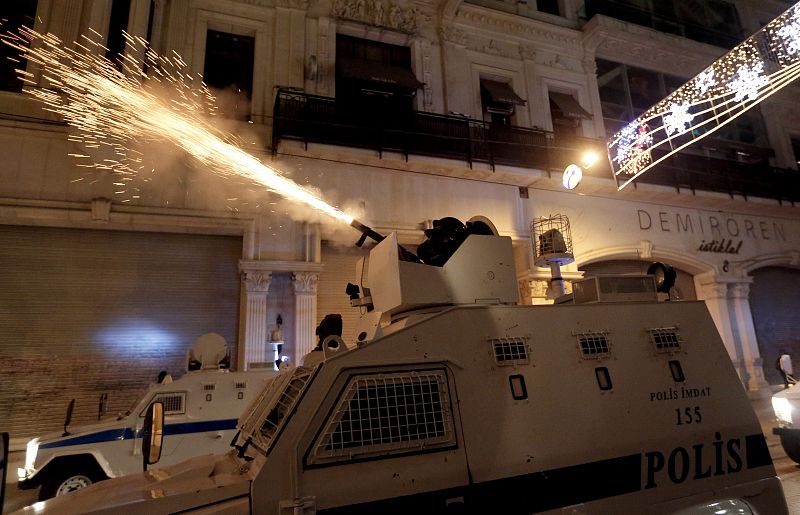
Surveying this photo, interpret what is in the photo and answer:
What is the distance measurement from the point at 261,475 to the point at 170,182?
1011 cm

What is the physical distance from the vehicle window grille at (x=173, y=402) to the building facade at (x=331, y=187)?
5.92 ft

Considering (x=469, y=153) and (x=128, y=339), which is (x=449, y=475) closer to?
(x=128, y=339)

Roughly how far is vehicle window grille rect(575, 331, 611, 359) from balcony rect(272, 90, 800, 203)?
8989mm

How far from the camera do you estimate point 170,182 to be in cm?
1102

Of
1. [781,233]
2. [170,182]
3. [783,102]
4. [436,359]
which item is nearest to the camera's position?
[436,359]

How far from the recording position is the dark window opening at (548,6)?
17.5 meters

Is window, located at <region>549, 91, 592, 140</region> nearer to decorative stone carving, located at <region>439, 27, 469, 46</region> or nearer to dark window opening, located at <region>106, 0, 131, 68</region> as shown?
decorative stone carving, located at <region>439, 27, 469, 46</region>

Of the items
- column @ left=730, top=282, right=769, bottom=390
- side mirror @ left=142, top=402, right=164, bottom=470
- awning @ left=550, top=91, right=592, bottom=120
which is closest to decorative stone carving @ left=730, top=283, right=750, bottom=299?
column @ left=730, top=282, right=769, bottom=390

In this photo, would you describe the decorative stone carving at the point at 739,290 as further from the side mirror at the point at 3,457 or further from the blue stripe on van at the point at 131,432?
the side mirror at the point at 3,457

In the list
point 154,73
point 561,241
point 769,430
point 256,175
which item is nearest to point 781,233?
point 769,430

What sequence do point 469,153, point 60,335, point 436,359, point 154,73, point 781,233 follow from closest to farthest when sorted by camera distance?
point 436,359 < point 60,335 < point 154,73 < point 469,153 < point 781,233

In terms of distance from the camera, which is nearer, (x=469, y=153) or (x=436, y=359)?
(x=436, y=359)

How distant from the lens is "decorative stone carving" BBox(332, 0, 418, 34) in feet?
44.8

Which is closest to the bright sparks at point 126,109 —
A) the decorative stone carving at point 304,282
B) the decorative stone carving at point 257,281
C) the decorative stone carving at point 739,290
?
the decorative stone carving at point 304,282
